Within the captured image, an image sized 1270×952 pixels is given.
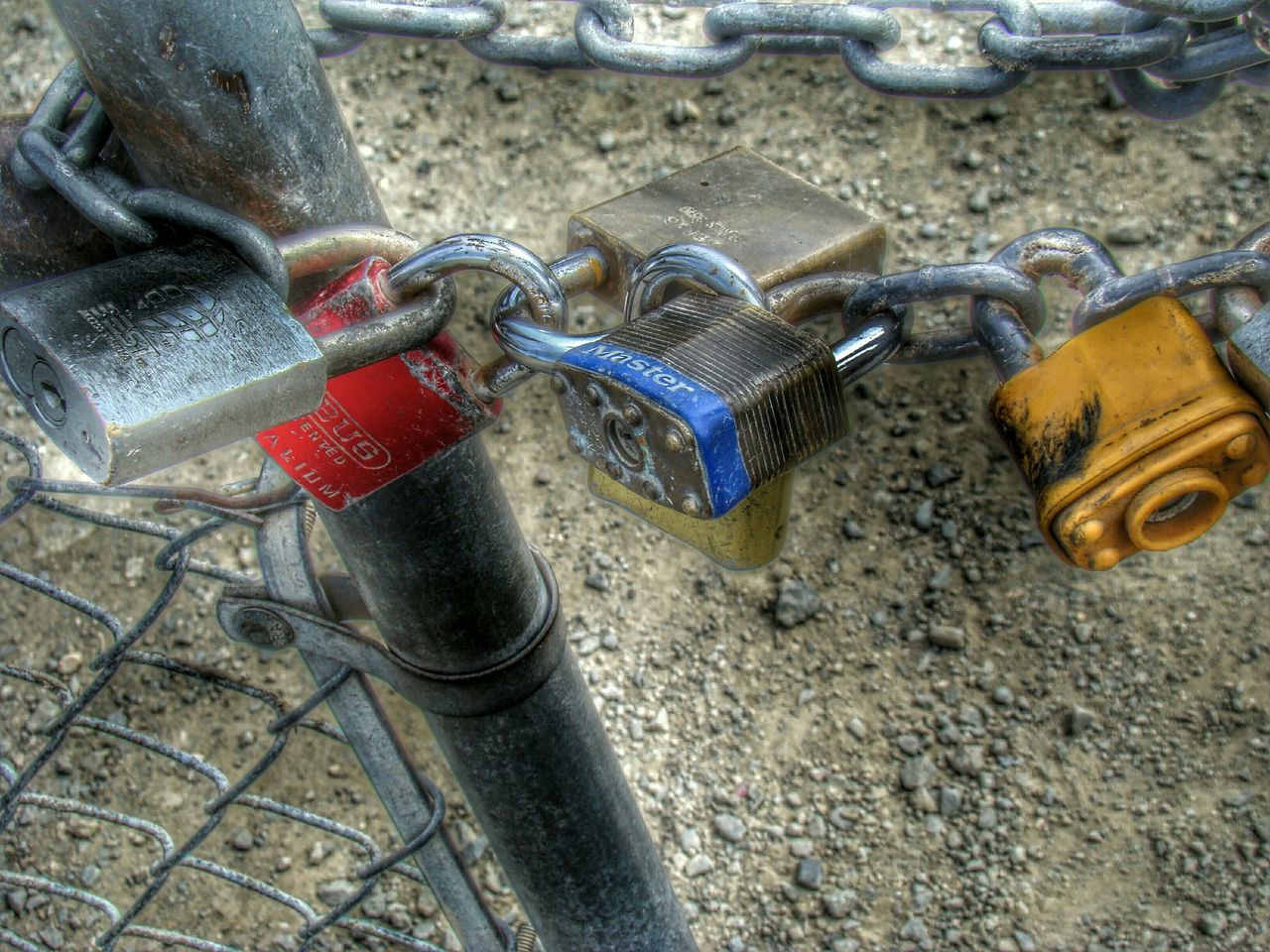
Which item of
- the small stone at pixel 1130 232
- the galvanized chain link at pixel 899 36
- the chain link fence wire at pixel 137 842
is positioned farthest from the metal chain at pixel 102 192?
the small stone at pixel 1130 232

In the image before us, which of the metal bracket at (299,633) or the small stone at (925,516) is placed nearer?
the metal bracket at (299,633)

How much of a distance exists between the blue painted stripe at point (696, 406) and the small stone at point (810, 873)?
1188 mm

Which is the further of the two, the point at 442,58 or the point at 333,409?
the point at 442,58

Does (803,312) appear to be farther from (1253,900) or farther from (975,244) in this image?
(975,244)

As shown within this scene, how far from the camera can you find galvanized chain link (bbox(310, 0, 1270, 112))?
0.68 m

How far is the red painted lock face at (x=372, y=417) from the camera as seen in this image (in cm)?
64

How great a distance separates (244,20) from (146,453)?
0.69 feet

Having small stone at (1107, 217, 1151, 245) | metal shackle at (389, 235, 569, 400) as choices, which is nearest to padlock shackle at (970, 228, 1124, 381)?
metal shackle at (389, 235, 569, 400)

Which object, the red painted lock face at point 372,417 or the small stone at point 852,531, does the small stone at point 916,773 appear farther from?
the red painted lock face at point 372,417

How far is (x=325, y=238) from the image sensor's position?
0.63 metres

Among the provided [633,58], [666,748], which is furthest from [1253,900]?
[633,58]

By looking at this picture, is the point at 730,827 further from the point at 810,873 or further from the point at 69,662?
the point at 69,662

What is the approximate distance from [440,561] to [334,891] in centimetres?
114

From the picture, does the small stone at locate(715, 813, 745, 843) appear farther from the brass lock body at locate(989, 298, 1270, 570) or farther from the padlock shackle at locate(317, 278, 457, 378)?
the padlock shackle at locate(317, 278, 457, 378)
